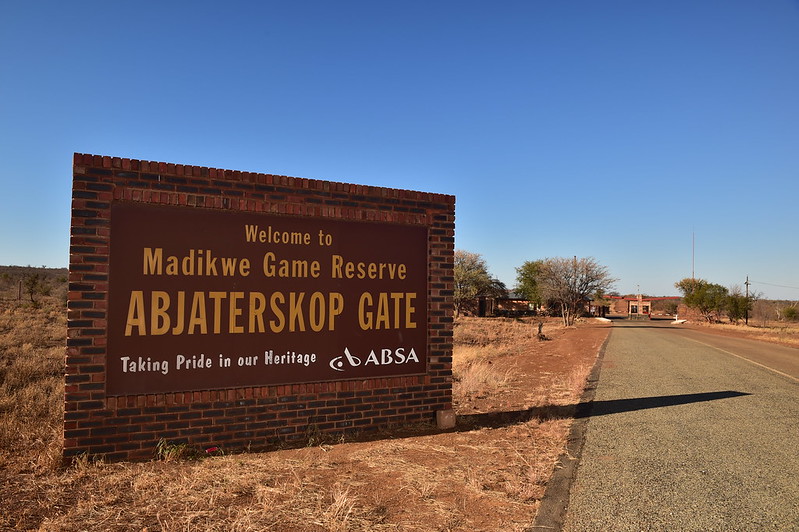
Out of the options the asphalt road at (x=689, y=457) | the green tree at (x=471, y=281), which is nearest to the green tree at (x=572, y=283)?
the green tree at (x=471, y=281)

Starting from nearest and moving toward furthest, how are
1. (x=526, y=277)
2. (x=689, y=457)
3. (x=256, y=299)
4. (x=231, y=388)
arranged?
(x=689, y=457) → (x=231, y=388) → (x=256, y=299) → (x=526, y=277)

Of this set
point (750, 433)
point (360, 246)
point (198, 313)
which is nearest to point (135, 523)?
point (198, 313)

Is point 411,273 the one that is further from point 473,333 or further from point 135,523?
point 473,333

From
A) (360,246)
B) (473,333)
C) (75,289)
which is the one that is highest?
(360,246)

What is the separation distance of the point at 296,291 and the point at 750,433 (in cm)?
679

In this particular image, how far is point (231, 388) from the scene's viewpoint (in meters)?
6.40

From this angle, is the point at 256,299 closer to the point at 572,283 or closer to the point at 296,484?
the point at 296,484

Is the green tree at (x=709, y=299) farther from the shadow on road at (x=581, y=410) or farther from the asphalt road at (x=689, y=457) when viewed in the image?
the shadow on road at (x=581, y=410)

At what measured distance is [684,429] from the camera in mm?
7613

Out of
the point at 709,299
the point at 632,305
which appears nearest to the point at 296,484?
the point at 709,299

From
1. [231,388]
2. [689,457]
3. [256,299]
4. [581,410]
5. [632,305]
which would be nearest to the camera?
[689,457]

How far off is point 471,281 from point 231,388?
5353cm

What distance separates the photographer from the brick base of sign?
5773mm

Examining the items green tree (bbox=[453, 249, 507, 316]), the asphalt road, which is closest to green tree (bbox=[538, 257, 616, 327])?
green tree (bbox=[453, 249, 507, 316])
